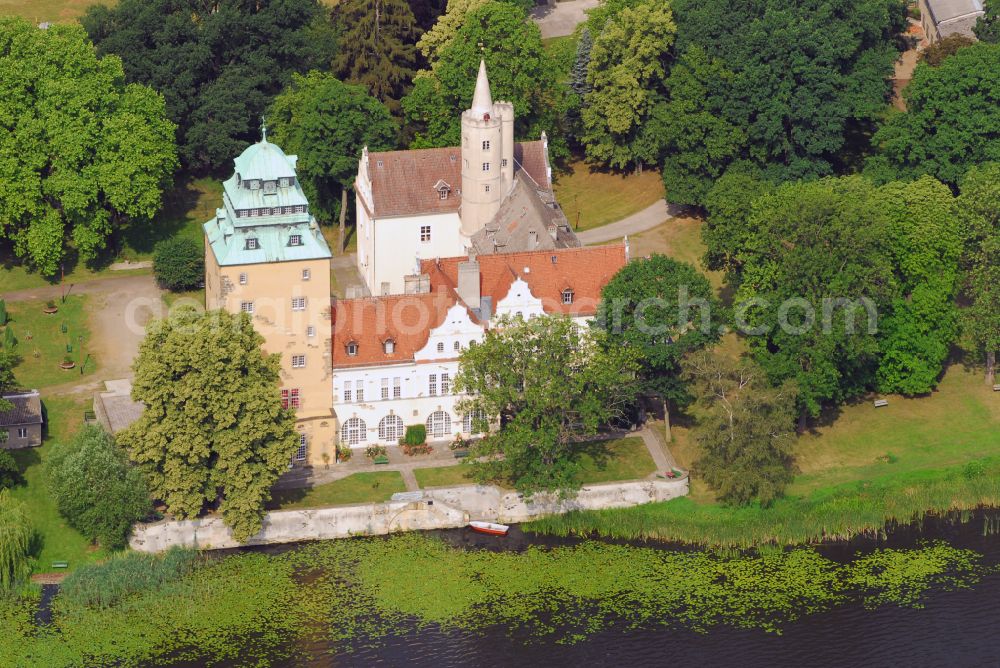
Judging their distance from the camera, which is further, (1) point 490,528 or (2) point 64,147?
(2) point 64,147

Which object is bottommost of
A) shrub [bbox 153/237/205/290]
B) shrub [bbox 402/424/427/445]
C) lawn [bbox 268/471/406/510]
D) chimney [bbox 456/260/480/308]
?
lawn [bbox 268/471/406/510]

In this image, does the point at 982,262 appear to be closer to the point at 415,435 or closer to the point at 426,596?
the point at 415,435

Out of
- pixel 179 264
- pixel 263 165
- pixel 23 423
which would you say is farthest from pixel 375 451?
pixel 179 264

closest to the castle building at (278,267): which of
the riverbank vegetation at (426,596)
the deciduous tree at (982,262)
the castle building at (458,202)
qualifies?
the riverbank vegetation at (426,596)

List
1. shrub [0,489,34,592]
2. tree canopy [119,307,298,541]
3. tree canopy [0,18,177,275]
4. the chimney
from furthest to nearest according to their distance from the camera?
tree canopy [0,18,177,275], the chimney, tree canopy [119,307,298,541], shrub [0,489,34,592]

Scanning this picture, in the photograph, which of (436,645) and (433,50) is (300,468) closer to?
(436,645)

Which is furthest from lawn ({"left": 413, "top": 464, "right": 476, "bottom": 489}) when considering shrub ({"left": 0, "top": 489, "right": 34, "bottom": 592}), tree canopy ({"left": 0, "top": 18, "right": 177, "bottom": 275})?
tree canopy ({"left": 0, "top": 18, "right": 177, "bottom": 275})

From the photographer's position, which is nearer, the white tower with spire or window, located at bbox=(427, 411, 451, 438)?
window, located at bbox=(427, 411, 451, 438)

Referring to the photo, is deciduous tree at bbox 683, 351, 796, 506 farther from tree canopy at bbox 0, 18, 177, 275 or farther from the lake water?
tree canopy at bbox 0, 18, 177, 275
